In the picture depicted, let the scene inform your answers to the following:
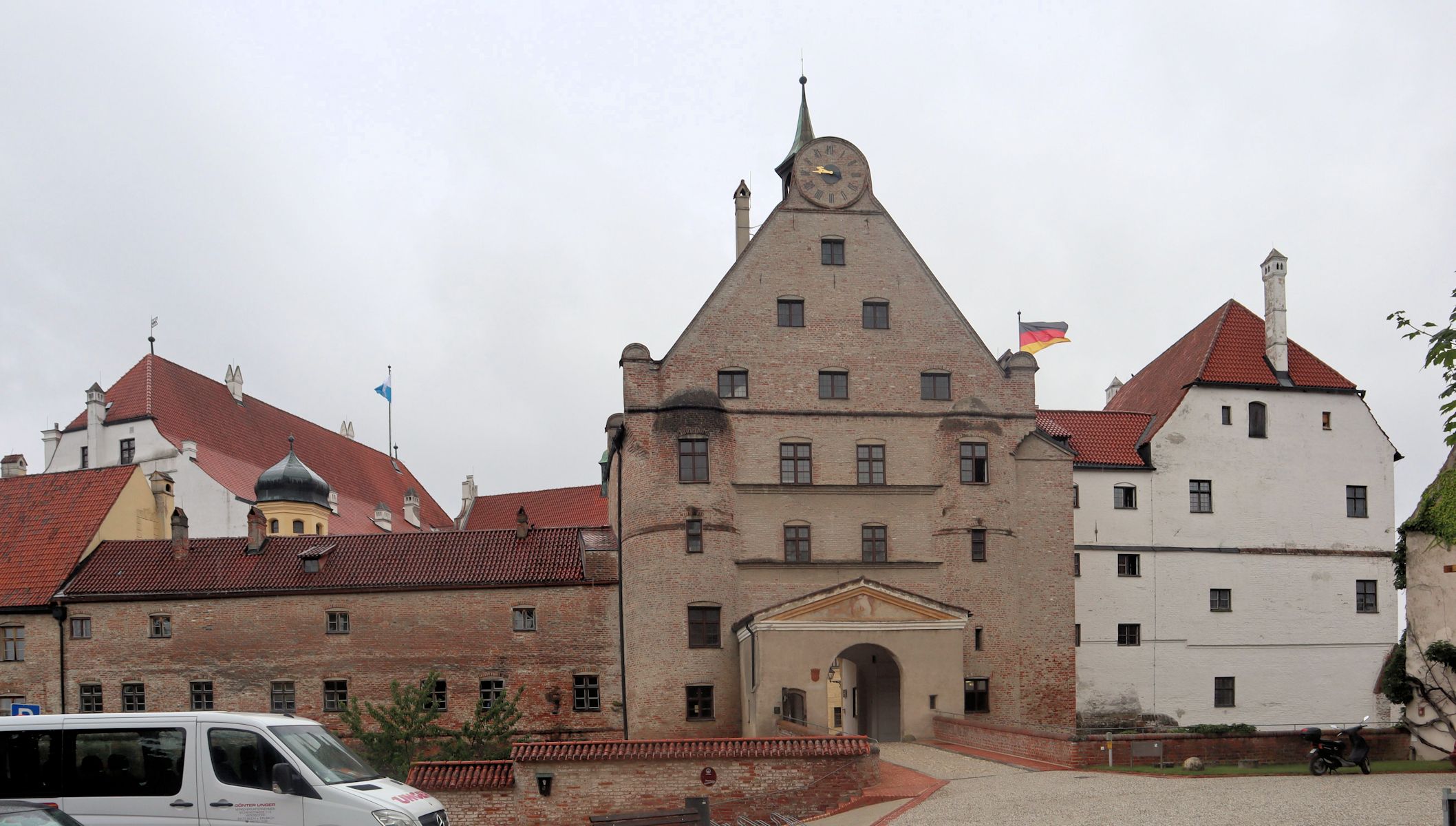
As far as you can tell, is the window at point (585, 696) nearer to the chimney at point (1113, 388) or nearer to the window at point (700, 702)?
the window at point (700, 702)

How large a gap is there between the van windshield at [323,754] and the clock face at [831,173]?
29.9 m

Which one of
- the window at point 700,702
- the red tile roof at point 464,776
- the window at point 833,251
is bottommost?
the window at point 700,702

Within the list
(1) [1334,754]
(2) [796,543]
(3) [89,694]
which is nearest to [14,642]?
(3) [89,694]

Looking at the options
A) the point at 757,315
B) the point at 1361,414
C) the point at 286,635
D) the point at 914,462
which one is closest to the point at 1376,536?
the point at 1361,414

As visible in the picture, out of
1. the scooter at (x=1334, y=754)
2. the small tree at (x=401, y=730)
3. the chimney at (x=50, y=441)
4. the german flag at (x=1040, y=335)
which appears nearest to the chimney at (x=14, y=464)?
the chimney at (x=50, y=441)

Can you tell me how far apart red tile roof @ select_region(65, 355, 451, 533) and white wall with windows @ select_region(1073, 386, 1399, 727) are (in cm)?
3939

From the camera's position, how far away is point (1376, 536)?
165 feet

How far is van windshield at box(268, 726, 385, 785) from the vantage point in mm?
18094

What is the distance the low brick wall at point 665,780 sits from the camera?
27.9 meters

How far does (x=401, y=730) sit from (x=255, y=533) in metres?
Result: 9.96

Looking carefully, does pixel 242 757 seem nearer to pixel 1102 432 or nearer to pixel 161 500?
pixel 161 500

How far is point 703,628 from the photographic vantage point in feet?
143

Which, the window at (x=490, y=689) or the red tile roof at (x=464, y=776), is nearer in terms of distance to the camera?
the red tile roof at (x=464, y=776)

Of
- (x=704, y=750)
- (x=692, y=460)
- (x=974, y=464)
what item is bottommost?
(x=704, y=750)
